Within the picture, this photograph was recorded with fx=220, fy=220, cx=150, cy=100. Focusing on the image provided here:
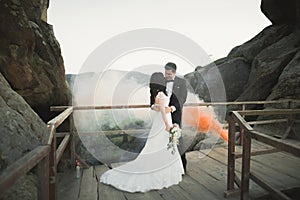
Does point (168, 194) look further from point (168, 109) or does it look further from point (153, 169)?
point (168, 109)

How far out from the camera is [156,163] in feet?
10.3

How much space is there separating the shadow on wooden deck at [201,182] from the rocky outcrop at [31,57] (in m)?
2.17

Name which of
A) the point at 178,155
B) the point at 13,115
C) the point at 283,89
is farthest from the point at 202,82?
the point at 13,115

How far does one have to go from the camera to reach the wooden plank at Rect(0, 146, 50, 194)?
0.90m

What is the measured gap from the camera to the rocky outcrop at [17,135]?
74.8 inches

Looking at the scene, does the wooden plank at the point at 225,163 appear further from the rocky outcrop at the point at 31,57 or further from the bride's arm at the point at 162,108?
the rocky outcrop at the point at 31,57

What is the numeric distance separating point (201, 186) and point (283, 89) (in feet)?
24.2

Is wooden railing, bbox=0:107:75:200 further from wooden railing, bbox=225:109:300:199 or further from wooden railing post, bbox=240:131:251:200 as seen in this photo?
wooden railing post, bbox=240:131:251:200

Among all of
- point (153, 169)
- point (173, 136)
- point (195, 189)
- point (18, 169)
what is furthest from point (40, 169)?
point (195, 189)

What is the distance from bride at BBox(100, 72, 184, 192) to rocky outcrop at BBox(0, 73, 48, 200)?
3.93 ft

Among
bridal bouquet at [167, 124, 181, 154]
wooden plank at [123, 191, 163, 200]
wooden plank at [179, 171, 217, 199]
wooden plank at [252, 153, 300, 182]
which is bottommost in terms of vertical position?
wooden plank at [252, 153, 300, 182]

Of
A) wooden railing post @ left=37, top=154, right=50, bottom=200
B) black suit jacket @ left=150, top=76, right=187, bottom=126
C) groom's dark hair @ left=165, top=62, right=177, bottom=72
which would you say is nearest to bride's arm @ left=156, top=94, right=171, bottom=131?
black suit jacket @ left=150, top=76, right=187, bottom=126

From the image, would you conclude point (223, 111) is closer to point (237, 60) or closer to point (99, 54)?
point (237, 60)

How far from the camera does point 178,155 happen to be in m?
3.31
